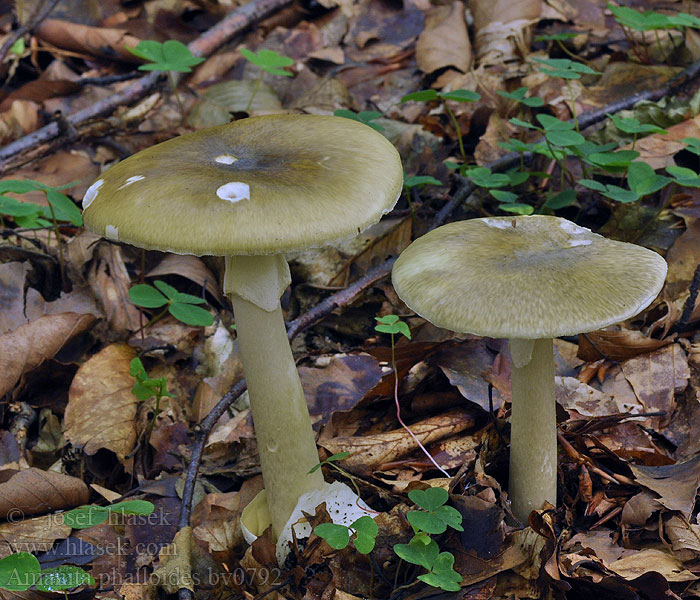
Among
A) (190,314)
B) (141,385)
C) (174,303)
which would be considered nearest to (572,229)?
(190,314)

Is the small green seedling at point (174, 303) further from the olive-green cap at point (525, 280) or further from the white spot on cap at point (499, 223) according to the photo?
the white spot on cap at point (499, 223)

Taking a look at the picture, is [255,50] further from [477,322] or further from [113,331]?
[477,322]

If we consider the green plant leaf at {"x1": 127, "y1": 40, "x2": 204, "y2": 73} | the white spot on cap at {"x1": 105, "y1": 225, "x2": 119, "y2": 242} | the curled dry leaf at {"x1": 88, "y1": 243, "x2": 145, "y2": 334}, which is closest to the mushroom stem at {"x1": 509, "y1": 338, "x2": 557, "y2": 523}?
the white spot on cap at {"x1": 105, "y1": 225, "x2": 119, "y2": 242}

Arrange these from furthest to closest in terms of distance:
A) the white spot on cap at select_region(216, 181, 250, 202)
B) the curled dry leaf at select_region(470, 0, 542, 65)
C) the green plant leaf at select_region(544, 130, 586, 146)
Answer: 1. the curled dry leaf at select_region(470, 0, 542, 65)
2. the green plant leaf at select_region(544, 130, 586, 146)
3. the white spot on cap at select_region(216, 181, 250, 202)

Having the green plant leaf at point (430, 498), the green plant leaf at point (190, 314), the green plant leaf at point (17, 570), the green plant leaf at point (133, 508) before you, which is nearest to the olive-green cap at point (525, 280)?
the green plant leaf at point (430, 498)

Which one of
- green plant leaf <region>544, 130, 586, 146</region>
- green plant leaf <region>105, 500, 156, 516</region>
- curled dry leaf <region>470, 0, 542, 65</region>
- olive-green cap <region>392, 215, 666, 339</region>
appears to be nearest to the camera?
olive-green cap <region>392, 215, 666, 339</region>

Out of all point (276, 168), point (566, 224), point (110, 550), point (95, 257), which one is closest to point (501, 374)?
point (566, 224)

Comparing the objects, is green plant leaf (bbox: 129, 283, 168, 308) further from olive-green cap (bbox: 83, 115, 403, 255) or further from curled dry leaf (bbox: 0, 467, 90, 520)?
olive-green cap (bbox: 83, 115, 403, 255)
